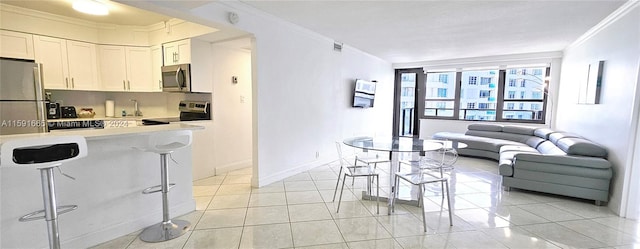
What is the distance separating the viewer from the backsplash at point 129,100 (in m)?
4.25

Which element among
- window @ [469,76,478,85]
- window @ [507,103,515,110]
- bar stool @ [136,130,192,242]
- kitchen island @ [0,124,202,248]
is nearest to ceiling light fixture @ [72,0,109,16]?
kitchen island @ [0,124,202,248]

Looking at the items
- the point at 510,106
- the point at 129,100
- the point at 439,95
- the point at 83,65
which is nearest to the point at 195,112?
the point at 129,100

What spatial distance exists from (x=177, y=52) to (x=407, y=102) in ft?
18.9

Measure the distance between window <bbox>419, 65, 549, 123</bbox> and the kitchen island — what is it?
6428mm

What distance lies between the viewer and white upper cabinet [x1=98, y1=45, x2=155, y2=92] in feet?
14.1

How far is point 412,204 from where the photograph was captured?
3150 millimetres

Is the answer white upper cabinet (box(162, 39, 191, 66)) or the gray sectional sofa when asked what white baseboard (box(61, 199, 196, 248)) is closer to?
white upper cabinet (box(162, 39, 191, 66))

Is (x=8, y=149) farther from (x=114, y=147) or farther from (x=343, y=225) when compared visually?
(x=343, y=225)

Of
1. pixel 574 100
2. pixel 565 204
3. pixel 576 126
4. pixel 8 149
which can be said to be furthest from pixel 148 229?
pixel 574 100

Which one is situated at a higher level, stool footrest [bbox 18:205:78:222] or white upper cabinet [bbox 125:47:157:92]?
white upper cabinet [bbox 125:47:157:92]

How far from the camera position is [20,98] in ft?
10.2

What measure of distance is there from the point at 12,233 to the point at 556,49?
26.1 feet

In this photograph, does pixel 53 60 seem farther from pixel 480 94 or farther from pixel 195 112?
pixel 480 94

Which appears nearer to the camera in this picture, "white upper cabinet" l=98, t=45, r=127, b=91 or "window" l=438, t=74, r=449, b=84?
"white upper cabinet" l=98, t=45, r=127, b=91
